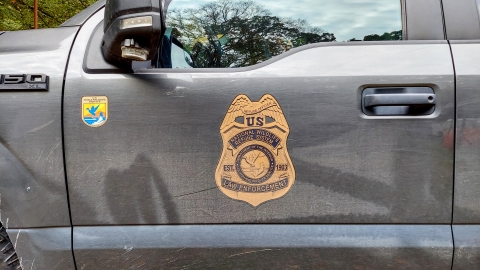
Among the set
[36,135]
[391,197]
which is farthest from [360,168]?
[36,135]

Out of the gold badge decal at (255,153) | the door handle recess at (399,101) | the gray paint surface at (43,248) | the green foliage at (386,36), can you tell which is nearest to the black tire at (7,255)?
the gray paint surface at (43,248)

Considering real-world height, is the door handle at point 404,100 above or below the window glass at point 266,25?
below

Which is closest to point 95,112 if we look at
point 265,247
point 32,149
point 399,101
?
point 32,149

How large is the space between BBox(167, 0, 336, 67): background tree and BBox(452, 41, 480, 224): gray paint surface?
21.8 inches

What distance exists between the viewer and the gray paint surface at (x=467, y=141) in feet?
5.43

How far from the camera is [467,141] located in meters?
1.66

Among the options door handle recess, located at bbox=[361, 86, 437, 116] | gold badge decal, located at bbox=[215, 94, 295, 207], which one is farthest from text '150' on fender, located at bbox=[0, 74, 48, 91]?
door handle recess, located at bbox=[361, 86, 437, 116]

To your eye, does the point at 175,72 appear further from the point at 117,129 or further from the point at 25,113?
the point at 25,113

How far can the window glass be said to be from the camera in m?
1.83

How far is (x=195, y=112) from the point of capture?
170 cm

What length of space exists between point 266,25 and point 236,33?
0.46 feet

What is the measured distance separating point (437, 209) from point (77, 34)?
170cm

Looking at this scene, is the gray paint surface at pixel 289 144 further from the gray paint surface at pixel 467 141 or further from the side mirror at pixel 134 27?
the side mirror at pixel 134 27

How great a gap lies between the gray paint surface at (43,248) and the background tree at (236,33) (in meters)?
0.94
